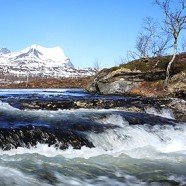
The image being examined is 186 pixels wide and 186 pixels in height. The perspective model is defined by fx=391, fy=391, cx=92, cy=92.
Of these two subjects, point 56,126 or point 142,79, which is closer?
point 56,126

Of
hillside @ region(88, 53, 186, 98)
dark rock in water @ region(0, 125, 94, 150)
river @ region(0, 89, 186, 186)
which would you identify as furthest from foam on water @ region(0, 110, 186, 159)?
hillside @ region(88, 53, 186, 98)

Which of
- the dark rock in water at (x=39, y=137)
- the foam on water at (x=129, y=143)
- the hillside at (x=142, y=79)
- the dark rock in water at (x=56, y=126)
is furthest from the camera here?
the hillside at (x=142, y=79)

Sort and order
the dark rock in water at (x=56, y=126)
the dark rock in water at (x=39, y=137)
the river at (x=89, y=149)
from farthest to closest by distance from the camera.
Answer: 1. the dark rock in water at (x=56, y=126)
2. the dark rock in water at (x=39, y=137)
3. the river at (x=89, y=149)

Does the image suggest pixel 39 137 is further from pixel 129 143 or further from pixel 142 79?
pixel 142 79

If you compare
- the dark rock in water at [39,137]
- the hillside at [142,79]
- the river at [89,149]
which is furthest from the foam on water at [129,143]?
the hillside at [142,79]

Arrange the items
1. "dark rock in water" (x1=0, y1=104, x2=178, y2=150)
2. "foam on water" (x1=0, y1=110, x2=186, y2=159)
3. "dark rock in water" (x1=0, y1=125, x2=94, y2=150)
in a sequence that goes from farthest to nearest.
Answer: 1. "dark rock in water" (x1=0, y1=104, x2=178, y2=150)
2. "foam on water" (x1=0, y1=110, x2=186, y2=159)
3. "dark rock in water" (x1=0, y1=125, x2=94, y2=150)

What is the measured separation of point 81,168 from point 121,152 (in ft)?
13.2

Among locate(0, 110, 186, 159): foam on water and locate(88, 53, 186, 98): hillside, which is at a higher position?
locate(88, 53, 186, 98): hillside

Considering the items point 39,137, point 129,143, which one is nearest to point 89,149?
point 39,137

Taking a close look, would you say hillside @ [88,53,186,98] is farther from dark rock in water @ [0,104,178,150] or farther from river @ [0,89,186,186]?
river @ [0,89,186,186]

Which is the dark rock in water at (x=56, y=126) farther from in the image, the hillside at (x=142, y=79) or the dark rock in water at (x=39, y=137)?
the hillside at (x=142, y=79)

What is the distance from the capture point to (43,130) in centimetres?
1984

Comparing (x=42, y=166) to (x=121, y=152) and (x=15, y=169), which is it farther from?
(x=121, y=152)

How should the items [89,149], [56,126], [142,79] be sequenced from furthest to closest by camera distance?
1. [142,79]
2. [56,126]
3. [89,149]
